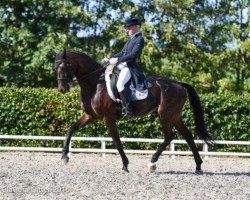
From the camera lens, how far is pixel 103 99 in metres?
11.4

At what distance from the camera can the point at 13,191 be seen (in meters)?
8.57

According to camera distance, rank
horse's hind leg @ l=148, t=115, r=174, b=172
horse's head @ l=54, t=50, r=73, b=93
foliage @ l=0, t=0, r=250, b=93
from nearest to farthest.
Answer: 1. horse's head @ l=54, t=50, r=73, b=93
2. horse's hind leg @ l=148, t=115, r=174, b=172
3. foliage @ l=0, t=0, r=250, b=93

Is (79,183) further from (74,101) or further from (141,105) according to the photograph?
(74,101)

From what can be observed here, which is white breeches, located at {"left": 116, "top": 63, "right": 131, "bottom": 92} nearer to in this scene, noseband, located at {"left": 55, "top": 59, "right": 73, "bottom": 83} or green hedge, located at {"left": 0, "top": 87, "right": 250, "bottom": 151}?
noseband, located at {"left": 55, "top": 59, "right": 73, "bottom": 83}

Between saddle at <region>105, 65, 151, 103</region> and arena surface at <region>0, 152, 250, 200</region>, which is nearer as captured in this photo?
arena surface at <region>0, 152, 250, 200</region>

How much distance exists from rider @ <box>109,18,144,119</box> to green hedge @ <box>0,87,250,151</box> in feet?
22.8

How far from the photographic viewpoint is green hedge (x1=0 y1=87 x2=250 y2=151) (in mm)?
18484

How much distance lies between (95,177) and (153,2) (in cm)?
1445

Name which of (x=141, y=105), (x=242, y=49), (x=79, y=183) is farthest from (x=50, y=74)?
(x=79, y=183)

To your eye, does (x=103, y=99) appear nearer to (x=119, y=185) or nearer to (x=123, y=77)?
(x=123, y=77)

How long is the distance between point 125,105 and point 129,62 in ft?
2.75

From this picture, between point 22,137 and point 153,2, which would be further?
point 153,2

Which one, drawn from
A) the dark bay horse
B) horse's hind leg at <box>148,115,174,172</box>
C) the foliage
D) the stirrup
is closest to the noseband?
the dark bay horse

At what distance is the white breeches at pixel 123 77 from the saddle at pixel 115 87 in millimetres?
81
